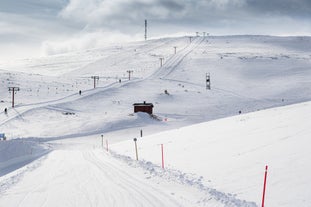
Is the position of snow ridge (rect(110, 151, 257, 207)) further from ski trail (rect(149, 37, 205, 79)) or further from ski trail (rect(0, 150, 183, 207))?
ski trail (rect(149, 37, 205, 79))

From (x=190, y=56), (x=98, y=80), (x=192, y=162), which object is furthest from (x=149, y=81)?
(x=192, y=162)

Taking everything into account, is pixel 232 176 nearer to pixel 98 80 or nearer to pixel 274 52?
pixel 98 80

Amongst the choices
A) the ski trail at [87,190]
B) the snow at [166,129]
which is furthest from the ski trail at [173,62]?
the ski trail at [87,190]

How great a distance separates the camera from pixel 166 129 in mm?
50562

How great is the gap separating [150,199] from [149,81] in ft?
281

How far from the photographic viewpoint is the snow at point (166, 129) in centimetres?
1155

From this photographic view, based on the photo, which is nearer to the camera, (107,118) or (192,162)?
(192,162)

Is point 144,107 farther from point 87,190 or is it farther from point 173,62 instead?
point 173,62

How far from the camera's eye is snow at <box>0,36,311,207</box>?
11.6 m

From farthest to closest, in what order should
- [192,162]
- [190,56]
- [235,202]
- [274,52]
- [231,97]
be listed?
[274,52], [190,56], [231,97], [192,162], [235,202]

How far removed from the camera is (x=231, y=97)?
274 ft

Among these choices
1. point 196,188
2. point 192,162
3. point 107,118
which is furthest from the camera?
point 107,118

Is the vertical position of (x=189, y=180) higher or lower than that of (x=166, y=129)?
higher

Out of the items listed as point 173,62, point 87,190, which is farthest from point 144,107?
point 173,62
